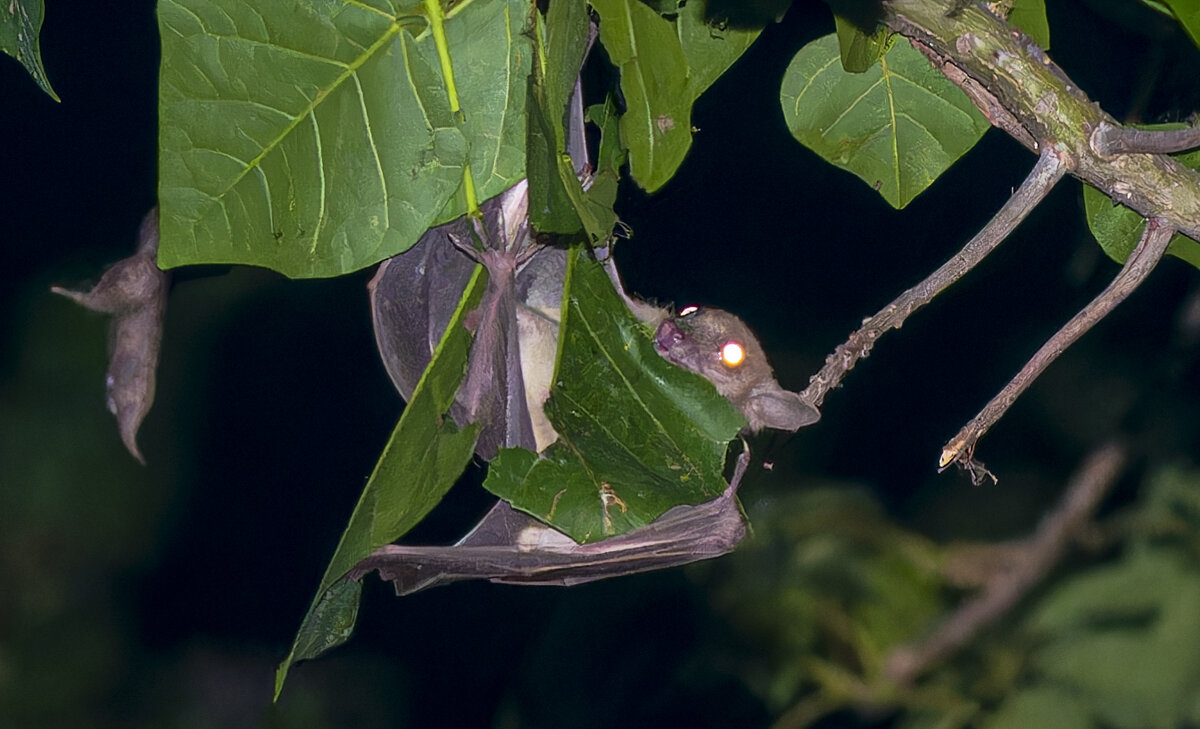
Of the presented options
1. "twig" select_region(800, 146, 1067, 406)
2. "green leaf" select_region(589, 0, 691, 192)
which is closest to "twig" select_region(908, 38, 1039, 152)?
"twig" select_region(800, 146, 1067, 406)

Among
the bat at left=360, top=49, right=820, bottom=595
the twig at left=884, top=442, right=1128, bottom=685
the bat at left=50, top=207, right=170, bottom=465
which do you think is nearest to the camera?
the bat at left=360, top=49, right=820, bottom=595

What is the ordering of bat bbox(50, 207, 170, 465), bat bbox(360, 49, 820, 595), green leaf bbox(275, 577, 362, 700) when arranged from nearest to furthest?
green leaf bbox(275, 577, 362, 700) → bat bbox(360, 49, 820, 595) → bat bbox(50, 207, 170, 465)

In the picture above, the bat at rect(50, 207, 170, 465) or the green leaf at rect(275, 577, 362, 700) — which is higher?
the green leaf at rect(275, 577, 362, 700)

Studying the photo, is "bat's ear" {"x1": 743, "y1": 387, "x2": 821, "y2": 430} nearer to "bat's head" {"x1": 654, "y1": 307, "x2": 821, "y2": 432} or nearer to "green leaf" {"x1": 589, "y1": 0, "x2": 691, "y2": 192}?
"bat's head" {"x1": 654, "y1": 307, "x2": 821, "y2": 432}

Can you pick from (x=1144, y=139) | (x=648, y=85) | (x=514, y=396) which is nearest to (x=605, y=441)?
(x=514, y=396)

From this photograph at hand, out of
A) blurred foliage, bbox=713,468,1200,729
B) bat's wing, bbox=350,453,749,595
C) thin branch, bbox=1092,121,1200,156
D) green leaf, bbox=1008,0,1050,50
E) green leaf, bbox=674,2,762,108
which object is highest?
green leaf, bbox=1008,0,1050,50

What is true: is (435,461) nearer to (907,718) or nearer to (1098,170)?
(1098,170)

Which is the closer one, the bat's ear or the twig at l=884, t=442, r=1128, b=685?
the bat's ear
